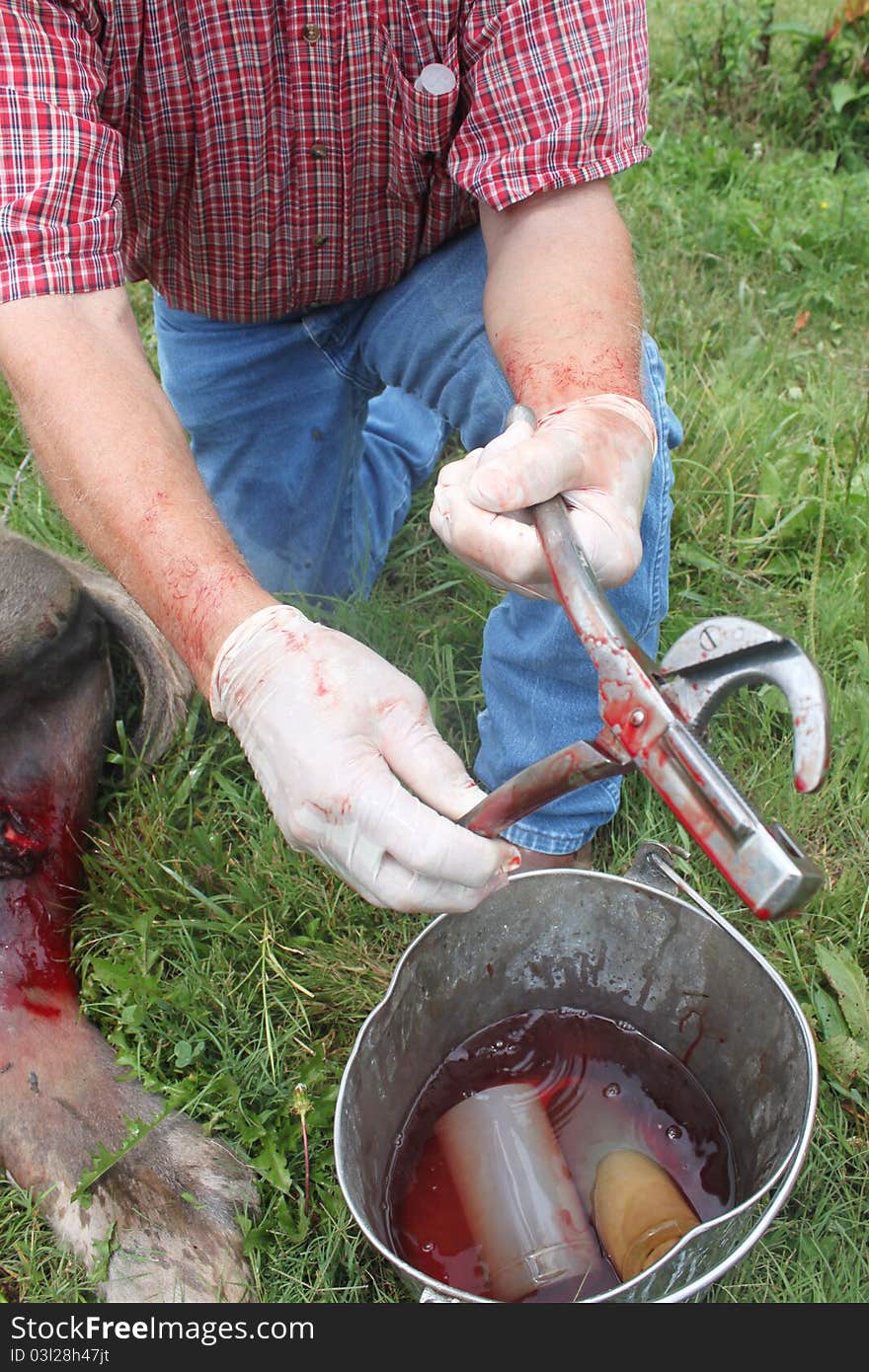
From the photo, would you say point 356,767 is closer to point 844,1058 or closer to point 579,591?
point 579,591

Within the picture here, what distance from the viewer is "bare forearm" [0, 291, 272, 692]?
1516 mm

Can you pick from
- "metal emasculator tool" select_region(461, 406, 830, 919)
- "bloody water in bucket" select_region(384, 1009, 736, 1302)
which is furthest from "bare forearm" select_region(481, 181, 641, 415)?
"bloody water in bucket" select_region(384, 1009, 736, 1302)

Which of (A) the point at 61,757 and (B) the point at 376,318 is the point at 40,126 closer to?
(B) the point at 376,318

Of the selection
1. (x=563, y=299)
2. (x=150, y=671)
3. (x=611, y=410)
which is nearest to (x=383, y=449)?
(x=150, y=671)

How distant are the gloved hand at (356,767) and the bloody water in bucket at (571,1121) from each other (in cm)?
49

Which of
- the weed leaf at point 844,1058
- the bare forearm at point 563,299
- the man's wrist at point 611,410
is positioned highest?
the bare forearm at point 563,299

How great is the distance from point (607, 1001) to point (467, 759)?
633mm

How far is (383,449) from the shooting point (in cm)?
284

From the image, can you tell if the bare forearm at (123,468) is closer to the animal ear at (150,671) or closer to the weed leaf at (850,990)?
the animal ear at (150,671)

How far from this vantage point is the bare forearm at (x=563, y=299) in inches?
65.8

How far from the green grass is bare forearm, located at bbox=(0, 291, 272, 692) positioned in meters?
0.63

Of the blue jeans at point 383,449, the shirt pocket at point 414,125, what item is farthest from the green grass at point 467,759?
the shirt pocket at point 414,125

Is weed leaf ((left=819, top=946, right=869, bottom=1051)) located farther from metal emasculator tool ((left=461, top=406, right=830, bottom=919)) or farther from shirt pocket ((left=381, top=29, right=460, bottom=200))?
shirt pocket ((left=381, top=29, right=460, bottom=200))

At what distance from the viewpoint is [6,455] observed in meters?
2.96
